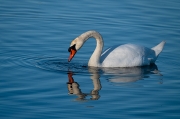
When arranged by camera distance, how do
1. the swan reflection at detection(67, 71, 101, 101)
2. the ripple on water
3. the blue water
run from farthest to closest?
the ripple on water
the swan reflection at detection(67, 71, 101, 101)
the blue water

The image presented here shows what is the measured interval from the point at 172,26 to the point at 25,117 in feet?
32.7

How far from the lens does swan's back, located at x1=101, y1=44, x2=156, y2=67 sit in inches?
567

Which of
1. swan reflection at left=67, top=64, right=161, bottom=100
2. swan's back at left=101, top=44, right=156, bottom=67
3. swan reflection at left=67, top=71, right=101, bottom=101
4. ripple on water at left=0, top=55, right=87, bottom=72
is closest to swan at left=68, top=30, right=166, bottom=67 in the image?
swan's back at left=101, top=44, right=156, bottom=67

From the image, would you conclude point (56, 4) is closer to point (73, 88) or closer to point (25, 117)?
point (73, 88)

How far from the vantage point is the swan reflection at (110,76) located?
12148mm

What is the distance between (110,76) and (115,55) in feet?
3.90

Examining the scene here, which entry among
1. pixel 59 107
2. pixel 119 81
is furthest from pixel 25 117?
pixel 119 81

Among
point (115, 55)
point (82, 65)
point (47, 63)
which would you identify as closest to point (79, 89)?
point (82, 65)

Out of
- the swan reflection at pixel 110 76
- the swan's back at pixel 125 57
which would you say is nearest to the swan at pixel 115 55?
the swan's back at pixel 125 57

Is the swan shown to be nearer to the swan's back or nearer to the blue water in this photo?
the swan's back

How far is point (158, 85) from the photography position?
42.1 ft

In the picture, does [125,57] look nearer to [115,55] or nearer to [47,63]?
[115,55]

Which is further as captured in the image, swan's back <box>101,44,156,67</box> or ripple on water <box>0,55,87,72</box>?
swan's back <box>101,44,156,67</box>

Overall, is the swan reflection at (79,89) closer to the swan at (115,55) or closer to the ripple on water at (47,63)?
the ripple on water at (47,63)
